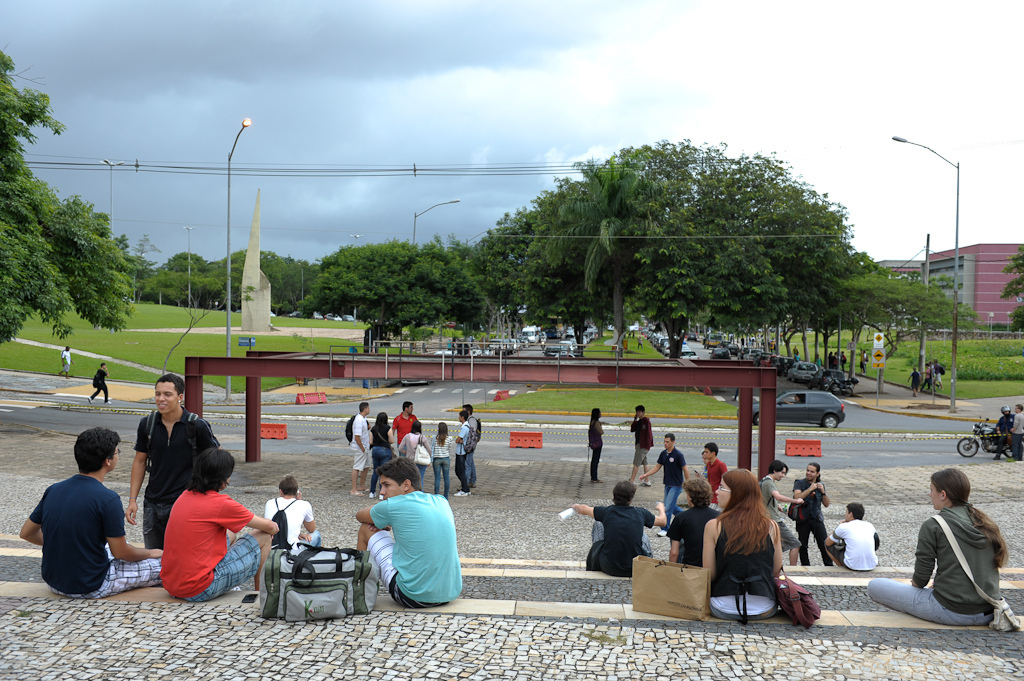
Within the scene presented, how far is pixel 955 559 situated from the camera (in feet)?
18.0

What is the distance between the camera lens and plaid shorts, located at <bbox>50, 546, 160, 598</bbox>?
237 inches

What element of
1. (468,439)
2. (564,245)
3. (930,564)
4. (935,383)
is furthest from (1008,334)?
(930,564)

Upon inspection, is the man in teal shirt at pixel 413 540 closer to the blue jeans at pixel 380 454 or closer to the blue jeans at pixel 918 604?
the blue jeans at pixel 918 604

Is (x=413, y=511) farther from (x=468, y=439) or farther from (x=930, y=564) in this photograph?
(x=468, y=439)

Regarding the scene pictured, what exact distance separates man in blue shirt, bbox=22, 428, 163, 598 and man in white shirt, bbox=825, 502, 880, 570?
718 centimetres

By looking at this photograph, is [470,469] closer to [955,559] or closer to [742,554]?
[742,554]

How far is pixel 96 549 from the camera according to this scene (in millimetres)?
5863

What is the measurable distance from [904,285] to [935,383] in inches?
227

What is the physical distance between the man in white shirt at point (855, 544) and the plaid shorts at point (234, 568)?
20.7ft

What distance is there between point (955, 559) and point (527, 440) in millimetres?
16744

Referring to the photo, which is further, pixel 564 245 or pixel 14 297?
pixel 564 245

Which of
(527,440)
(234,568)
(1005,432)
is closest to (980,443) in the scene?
(1005,432)

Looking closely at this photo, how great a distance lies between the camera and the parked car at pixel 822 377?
4119cm

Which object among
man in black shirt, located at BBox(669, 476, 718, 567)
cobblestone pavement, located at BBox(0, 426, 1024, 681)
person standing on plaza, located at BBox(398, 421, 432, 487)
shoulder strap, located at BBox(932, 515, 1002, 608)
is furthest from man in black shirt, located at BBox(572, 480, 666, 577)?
person standing on plaza, located at BBox(398, 421, 432, 487)
